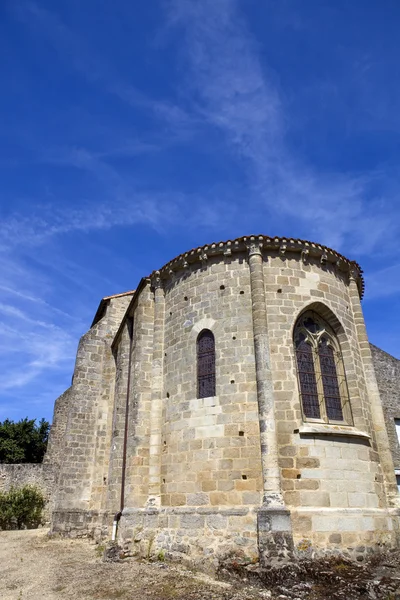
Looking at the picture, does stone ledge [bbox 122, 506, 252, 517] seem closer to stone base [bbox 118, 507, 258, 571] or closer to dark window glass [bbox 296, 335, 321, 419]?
stone base [bbox 118, 507, 258, 571]

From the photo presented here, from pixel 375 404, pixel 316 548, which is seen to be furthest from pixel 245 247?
pixel 316 548

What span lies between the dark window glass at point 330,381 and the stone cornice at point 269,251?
6.88 ft

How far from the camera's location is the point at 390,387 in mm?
17516

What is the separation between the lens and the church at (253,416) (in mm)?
8367

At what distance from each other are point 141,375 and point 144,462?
208cm

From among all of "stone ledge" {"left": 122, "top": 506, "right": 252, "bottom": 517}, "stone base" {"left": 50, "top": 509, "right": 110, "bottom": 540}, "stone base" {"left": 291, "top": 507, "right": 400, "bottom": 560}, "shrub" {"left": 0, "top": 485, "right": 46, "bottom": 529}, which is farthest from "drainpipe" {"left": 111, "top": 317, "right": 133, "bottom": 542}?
"shrub" {"left": 0, "top": 485, "right": 46, "bottom": 529}

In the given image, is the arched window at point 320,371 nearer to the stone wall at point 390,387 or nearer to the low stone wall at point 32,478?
the stone wall at point 390,387

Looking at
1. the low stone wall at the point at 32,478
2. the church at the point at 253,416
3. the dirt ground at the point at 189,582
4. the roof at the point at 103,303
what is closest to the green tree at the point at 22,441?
the low stone wall at the point at 32,478

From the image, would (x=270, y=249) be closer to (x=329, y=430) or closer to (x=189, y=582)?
(x=329, y=430)

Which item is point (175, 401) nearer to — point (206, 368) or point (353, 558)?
point (206, 368)

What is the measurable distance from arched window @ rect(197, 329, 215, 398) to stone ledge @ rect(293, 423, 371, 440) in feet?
6.97

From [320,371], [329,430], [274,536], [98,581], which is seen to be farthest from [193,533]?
[320,371]

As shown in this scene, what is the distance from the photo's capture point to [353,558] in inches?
318

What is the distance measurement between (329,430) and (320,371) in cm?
150
